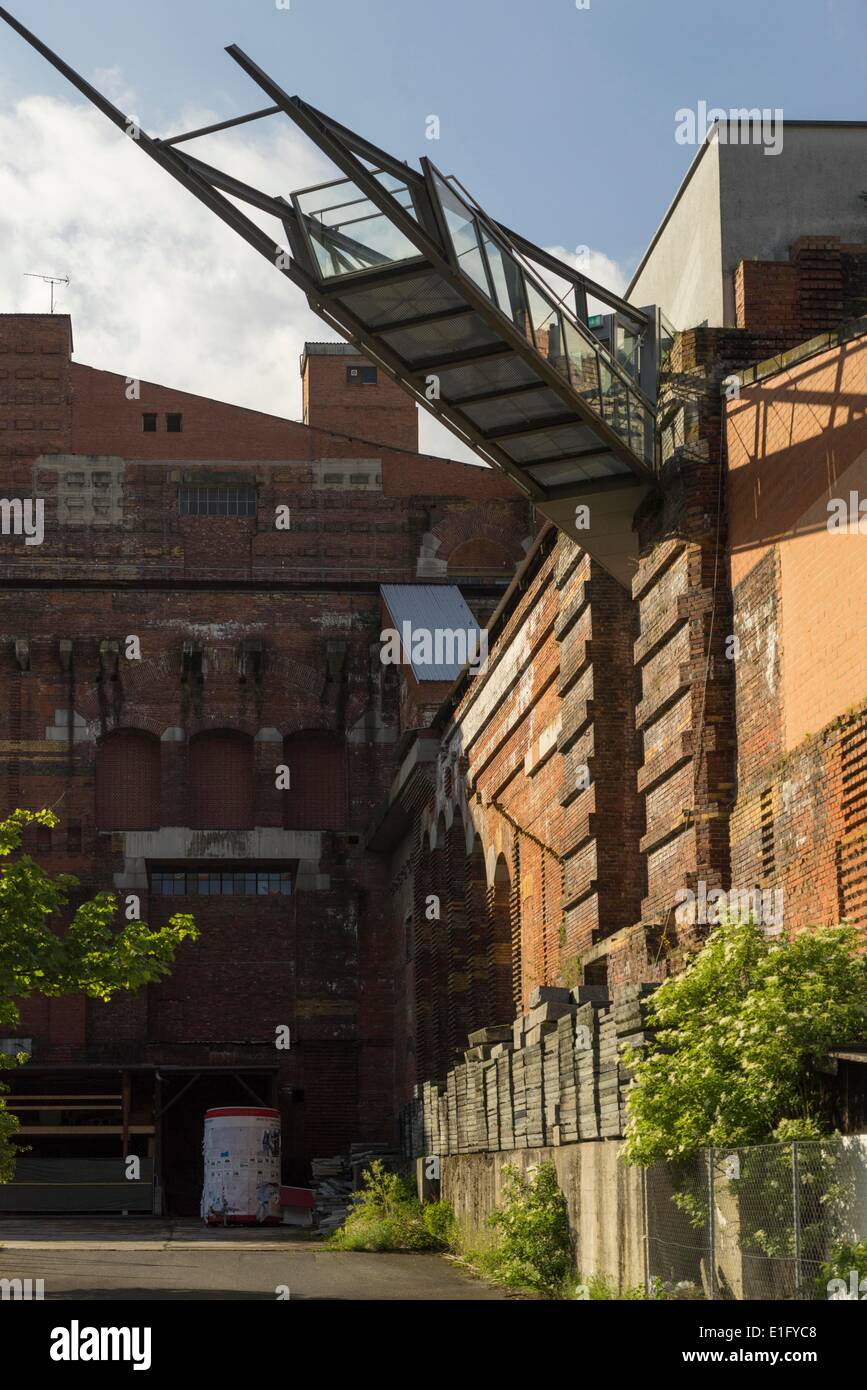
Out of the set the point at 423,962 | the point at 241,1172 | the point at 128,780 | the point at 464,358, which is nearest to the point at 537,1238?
the point at 464,358

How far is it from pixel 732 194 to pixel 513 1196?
957 cm

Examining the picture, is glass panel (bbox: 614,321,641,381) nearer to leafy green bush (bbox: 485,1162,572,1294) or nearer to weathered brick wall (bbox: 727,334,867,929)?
weathered brick wall (bbox: 727,334,867,929)

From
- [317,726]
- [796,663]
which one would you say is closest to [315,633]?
[317,726]

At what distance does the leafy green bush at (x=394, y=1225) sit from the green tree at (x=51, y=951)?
6.97 meters

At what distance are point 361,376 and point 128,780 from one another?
13719mm

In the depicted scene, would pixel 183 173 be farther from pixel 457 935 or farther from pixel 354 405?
pixel 354 405

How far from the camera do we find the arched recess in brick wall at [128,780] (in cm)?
4075

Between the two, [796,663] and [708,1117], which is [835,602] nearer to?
[796,663]

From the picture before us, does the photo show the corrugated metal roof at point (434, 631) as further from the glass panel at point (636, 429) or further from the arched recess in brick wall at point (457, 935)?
the glass panel at point (636, 429)

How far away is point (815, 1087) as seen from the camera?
12.1m

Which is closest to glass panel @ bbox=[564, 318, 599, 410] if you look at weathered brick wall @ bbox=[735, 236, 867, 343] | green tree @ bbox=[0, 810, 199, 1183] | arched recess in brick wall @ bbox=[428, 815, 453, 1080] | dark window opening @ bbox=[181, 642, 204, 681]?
→ weathered brick wall @ bbox=[735, 236, 867, 343]

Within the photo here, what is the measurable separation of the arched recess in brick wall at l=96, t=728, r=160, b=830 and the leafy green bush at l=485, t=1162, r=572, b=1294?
23.8 metres

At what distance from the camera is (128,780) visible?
135 feet

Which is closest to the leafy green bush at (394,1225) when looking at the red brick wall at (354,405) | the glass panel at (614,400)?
the glass panel at (614,400)
